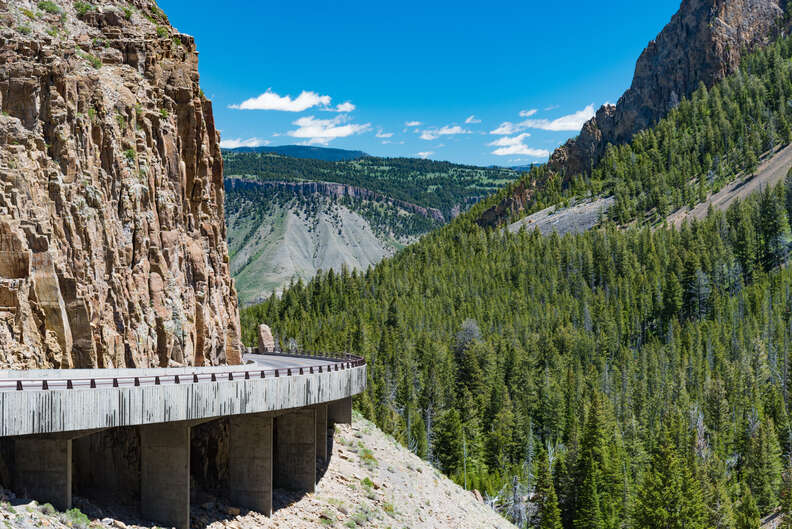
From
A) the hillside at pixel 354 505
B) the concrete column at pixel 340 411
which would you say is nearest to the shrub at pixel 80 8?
the hillside at pixel 354 505

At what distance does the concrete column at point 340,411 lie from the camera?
164 ft

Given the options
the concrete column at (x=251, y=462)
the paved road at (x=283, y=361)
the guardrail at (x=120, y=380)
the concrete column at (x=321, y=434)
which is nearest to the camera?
the guardrail at (x=120, y=380)

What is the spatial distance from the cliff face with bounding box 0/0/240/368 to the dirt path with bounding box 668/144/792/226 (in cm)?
15491

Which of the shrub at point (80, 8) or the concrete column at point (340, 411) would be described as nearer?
the shrub at point (80, 8)

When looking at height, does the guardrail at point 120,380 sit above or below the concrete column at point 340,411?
above

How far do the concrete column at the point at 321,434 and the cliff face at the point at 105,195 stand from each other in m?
5.66

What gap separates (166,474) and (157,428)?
5.72 feet

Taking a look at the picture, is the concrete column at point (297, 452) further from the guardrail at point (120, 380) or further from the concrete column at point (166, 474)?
the concrete column at point (166, 474)

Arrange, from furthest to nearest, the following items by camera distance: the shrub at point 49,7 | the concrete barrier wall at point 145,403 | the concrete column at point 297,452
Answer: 1. the concrete column at point 297,452
2. the shrub at point 49,7
3. the concrete barrier wall at point 145,403

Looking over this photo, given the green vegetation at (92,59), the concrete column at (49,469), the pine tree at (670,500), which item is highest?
the green vegetation at (92,59)

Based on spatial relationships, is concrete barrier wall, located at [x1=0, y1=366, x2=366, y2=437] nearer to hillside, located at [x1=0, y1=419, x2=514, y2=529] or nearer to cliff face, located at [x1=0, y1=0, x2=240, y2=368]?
hillside, located at [x1=0, y1=419, x2=514, y2=529]

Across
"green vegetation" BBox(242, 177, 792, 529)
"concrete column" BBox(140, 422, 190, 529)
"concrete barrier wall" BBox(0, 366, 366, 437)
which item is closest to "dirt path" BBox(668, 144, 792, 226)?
"green vegetation" BBox(242, 177, 792, 529)

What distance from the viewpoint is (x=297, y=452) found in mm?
41250

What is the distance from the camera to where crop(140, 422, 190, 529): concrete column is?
3108cm
